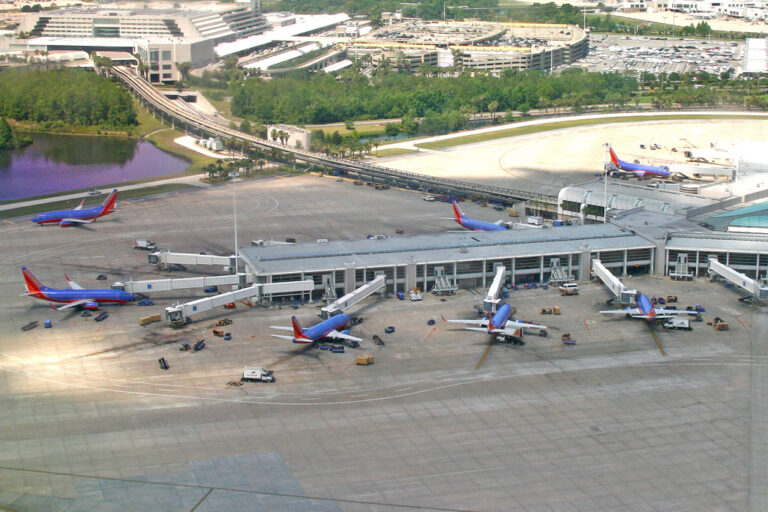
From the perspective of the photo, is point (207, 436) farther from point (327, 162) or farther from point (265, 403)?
point (327, 162)

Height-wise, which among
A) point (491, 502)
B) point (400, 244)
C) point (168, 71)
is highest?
point (168, 71)

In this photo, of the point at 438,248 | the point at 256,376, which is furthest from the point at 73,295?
the point at 438,248

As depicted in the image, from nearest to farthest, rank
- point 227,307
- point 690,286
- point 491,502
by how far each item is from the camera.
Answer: point 491,502 → point 227,307 → point 690,286

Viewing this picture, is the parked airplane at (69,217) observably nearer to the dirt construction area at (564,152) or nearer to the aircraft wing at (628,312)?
the dirt construction area at (564,152)

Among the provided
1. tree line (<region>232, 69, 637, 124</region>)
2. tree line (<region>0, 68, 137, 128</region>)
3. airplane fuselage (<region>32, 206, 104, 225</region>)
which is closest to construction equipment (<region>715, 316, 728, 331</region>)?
airplane fuselage (<region>32, 206, 104, 225</region>)

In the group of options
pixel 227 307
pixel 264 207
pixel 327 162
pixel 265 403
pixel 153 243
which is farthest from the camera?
pixel 327 162

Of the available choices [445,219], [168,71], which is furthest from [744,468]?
[168,71]
